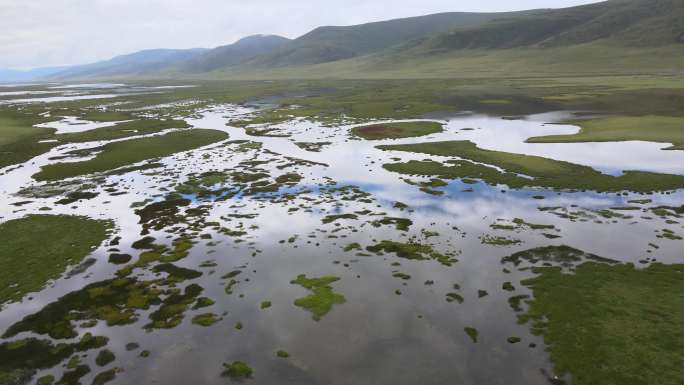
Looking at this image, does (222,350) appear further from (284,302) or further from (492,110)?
(492,110)

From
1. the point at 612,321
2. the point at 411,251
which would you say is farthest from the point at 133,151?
the point at 612,321

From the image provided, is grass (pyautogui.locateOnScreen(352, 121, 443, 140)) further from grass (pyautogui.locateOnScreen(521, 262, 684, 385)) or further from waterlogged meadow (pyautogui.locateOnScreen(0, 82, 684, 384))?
grass (pyautogui.locateOnScreen(521, 262, 684, 385))

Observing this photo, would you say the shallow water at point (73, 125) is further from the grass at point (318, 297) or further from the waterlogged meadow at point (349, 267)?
the grass at point (318, 297)

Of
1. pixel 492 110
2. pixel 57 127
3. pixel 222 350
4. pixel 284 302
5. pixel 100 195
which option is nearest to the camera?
pixel 222 350

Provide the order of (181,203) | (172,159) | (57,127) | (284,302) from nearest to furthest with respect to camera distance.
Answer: (284,302) → (181,203) → (172,159) → (57,127)

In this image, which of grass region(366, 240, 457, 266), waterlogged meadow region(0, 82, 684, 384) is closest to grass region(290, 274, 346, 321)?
waterlogged meadow region(0, 82, 684, 384)

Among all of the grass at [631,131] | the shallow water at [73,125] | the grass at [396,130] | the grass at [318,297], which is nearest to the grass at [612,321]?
the grass at [318,297]

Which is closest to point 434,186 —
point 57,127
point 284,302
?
point 284,302
